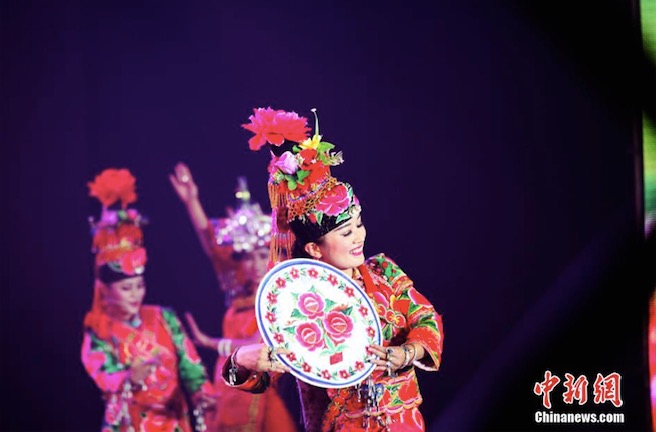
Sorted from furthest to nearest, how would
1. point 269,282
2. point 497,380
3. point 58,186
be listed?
point 58,186, point 497,380, point 269,282

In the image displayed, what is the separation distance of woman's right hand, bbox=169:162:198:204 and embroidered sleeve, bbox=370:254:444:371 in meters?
0.85

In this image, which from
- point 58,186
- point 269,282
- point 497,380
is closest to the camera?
point 269,282

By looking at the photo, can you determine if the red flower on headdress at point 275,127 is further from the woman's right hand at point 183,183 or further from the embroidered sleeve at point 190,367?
the embroidered sleeve at point 190,367

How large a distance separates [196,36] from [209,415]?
1.64 m

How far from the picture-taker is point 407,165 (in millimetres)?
4258

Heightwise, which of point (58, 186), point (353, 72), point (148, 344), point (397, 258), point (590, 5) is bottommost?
point (148, 344)

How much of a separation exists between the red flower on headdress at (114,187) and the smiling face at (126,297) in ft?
1.10

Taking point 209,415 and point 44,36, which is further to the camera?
point 44,36

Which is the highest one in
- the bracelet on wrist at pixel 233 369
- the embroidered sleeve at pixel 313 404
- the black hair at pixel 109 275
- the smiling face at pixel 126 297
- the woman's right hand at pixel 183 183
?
the woman's right hand at pixel 183 183

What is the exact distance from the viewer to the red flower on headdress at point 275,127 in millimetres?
3926

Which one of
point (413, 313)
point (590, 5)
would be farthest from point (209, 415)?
point (590, 5)

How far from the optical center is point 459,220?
4.22m

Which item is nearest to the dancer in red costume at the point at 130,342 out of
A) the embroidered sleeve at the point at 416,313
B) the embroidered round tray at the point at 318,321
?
the embroidered round tray at the point at 318,321

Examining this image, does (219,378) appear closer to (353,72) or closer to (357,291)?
(357,291)
